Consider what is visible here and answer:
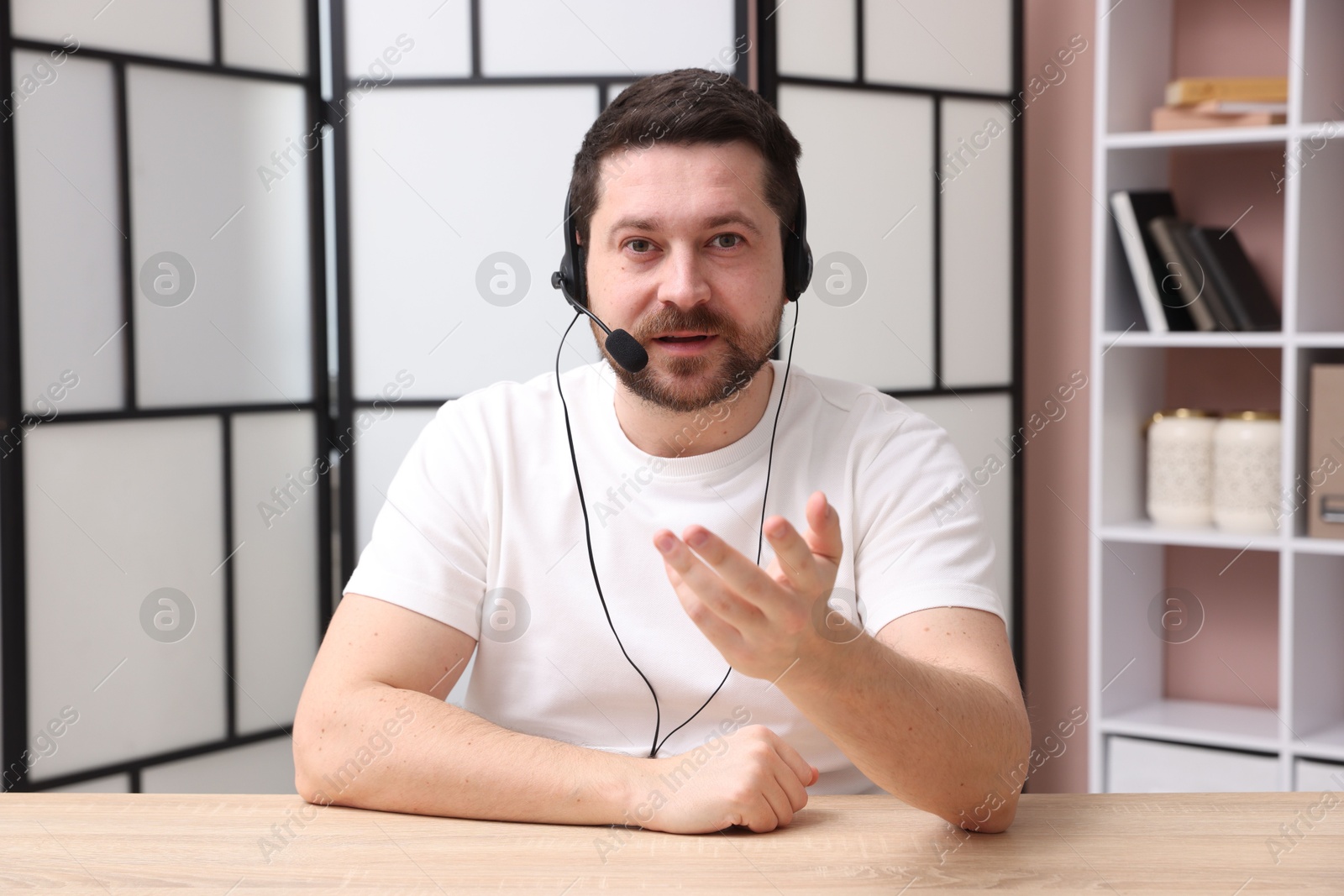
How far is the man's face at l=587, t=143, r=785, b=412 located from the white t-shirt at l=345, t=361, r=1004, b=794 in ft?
0.25

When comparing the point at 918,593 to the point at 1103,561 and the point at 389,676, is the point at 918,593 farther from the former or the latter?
the point at 1103,561

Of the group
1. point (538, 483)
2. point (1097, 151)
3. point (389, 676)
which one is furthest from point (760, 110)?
point (1097, 151)

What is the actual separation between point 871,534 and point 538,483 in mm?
383

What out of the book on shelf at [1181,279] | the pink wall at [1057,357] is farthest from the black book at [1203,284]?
the pink wall at [1057,357]

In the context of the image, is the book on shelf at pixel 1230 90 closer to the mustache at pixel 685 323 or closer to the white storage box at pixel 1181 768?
the white storage box at pixel 1181 768

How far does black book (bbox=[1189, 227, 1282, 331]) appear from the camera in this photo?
7.50 ft

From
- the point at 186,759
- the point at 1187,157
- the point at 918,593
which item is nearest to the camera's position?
the point at 918,593

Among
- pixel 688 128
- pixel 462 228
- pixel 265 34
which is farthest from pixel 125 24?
pixel 688 128

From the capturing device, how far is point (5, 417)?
184 centimetres

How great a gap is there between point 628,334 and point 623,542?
0.76 feet

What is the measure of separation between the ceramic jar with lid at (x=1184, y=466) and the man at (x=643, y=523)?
1.18 metres

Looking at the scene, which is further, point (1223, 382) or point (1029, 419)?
point (1029, 419)

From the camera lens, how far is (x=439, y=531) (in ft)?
4.16

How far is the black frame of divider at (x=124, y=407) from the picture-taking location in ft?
6.00
